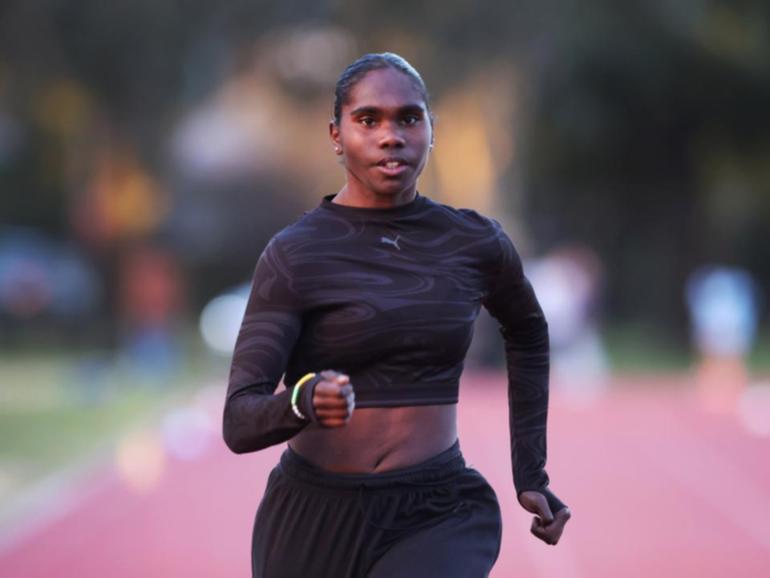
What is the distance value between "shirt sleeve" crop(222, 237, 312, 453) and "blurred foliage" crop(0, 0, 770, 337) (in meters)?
23.2

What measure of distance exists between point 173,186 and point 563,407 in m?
15.7

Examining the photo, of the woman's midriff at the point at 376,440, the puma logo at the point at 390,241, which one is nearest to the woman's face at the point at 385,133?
the puma logo at the point at 390,241

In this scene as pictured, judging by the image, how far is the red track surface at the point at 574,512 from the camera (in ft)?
34.5

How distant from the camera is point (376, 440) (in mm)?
4145

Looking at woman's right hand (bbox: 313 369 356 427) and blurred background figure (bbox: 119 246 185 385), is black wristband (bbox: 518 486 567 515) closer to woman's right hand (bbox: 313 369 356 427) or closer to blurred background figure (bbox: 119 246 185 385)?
woman's right hand (bbox: 313 369 356 427)

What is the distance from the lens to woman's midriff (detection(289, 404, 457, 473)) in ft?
13.6

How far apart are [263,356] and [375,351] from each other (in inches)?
11.3

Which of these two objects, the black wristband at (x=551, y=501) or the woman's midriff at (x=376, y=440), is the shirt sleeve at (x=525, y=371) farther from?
the woman's midriff at (x=376, y=440)

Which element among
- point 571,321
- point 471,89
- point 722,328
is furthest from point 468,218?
point 471,89

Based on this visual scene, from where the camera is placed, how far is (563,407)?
22078 mm

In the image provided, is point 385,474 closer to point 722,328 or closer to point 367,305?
point 367,305

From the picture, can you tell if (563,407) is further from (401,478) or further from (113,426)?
(401,478)

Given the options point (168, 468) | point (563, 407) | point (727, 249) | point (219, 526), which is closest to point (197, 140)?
point (727, 249)

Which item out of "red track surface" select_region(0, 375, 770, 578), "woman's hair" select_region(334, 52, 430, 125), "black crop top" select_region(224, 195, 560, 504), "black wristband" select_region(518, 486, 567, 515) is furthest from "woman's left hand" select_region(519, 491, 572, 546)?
"red track surface" select_region(0, 375, 770, 578)
